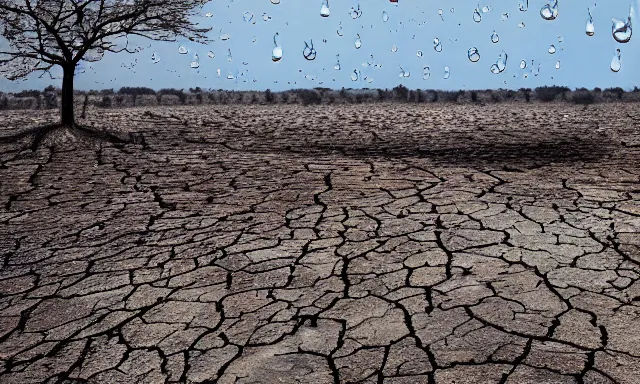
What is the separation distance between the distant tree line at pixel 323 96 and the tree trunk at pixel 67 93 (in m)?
5.51

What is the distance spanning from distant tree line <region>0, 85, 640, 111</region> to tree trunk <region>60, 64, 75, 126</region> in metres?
5.51

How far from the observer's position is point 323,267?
3611 mm

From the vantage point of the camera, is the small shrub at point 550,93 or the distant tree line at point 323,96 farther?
the small shrub at point 550,93

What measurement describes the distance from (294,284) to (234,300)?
35cm

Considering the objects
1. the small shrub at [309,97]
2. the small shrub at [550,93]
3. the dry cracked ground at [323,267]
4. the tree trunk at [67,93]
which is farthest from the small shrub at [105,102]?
the small shrub at [550,93]

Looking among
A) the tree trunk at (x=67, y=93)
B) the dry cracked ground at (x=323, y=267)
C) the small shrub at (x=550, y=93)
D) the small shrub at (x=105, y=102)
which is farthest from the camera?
the small shrub at (x=550, y=93)

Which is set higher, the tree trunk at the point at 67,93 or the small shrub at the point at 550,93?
the small shrub at the point at 550,93

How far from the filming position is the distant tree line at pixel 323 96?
1445 cm

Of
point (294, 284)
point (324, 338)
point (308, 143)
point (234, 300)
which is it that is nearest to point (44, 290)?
point (234, 300)

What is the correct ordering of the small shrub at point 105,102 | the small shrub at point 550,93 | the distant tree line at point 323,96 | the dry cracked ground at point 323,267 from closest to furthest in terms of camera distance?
1. the dry cracked ground at point 323,267
2. the small shrub at point 105,102
3. the distant tree line at point 323,96
4. the small shrub at point 550,93

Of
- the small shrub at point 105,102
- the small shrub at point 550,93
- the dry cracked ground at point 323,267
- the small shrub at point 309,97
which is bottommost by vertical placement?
the dry cracked ground at point 323,267

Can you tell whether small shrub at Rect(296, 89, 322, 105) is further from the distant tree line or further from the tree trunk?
the tree trunk

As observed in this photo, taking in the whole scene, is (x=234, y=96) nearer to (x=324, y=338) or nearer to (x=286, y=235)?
(x=286, y=235)

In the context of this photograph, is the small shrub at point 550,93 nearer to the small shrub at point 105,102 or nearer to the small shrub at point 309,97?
the small shrub at point 309,97
